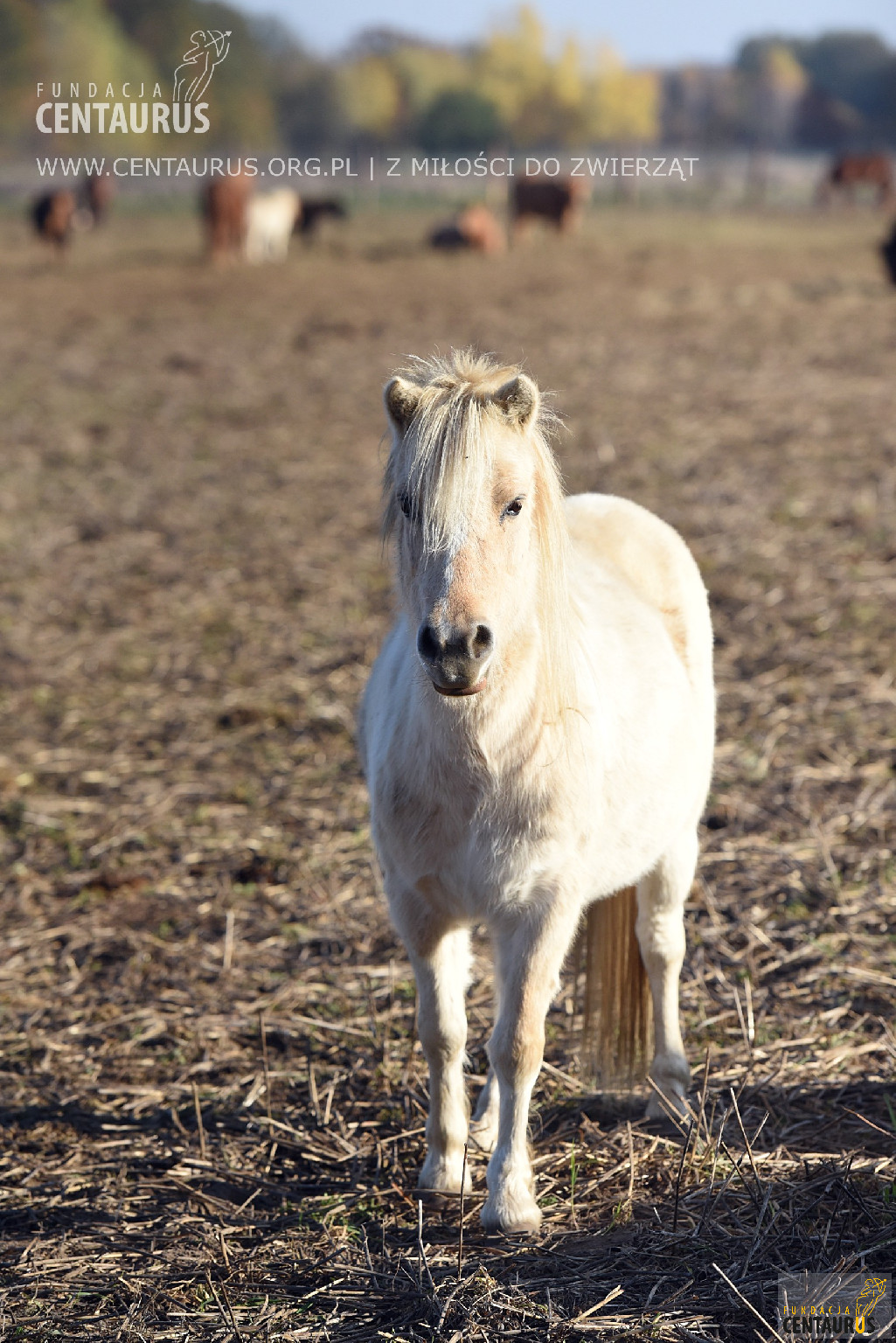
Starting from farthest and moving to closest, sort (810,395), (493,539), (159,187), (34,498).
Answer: (159,187) < (810,395) < (34,498) < (493,539)

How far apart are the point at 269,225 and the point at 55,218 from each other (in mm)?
4903

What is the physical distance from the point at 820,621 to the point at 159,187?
47970mm

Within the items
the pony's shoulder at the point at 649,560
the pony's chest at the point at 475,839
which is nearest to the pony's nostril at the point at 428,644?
the pony's chest at the point at 475,839

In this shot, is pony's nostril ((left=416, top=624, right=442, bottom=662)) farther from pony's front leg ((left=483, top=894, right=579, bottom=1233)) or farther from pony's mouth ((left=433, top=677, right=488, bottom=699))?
pony's front leg ((left=483, top=894, right=579, bottom=1233))

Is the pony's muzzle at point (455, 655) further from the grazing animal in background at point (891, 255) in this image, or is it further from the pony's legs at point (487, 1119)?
the grazing animal in background at point (891, 255)

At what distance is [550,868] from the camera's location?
254 cm

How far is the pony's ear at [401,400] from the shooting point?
239 centimetres

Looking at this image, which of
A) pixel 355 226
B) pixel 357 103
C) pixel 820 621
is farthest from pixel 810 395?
pixel 357 103

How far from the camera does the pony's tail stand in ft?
10.3

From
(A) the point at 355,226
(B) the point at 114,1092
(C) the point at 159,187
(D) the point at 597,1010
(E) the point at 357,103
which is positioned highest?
(E) the point at 357,103

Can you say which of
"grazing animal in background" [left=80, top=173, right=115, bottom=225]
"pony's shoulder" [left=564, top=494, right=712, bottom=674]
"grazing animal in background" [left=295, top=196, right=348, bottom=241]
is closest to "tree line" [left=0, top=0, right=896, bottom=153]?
"grazing animal in background" [left=80, top=173, right=115, bottom=225]

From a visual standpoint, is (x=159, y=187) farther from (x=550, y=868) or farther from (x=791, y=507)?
(x=550, y=868)

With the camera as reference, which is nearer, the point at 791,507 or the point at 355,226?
the point at 791,507

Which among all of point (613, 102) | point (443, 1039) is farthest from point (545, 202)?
point (613, 102)
